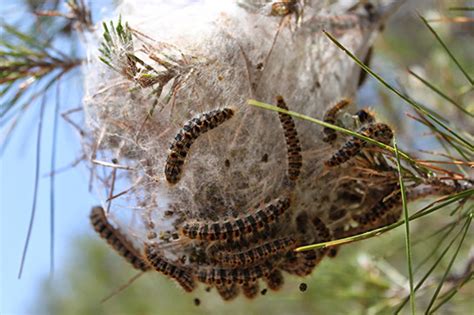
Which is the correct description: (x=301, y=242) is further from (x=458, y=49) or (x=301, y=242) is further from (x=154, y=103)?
(x=458, y=49)

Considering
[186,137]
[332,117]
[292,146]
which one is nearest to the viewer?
[186,137]

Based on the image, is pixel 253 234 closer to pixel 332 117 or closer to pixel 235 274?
pixel 235 274

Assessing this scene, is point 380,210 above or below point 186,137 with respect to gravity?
below

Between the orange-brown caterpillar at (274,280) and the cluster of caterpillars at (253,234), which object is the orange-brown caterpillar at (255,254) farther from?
the orange-brown caterpillar at (274,280)

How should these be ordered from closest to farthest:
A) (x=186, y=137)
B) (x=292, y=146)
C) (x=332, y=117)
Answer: (x=186, y=137), (x=292, y=146), (x=332, y=117)

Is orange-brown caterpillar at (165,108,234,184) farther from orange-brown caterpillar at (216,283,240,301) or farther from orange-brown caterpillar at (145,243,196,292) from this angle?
orange-brown caterpillar at (216,283,240,301)

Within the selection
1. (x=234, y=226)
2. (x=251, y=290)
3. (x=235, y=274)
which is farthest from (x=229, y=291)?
(x=234, y=226)

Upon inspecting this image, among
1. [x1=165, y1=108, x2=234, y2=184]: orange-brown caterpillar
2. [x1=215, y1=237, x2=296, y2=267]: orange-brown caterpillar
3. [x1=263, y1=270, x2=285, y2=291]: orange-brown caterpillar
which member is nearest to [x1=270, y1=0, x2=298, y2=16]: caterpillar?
[x1=165, y1=108, x2=234, y2=184]: orange-brown caterpillar
